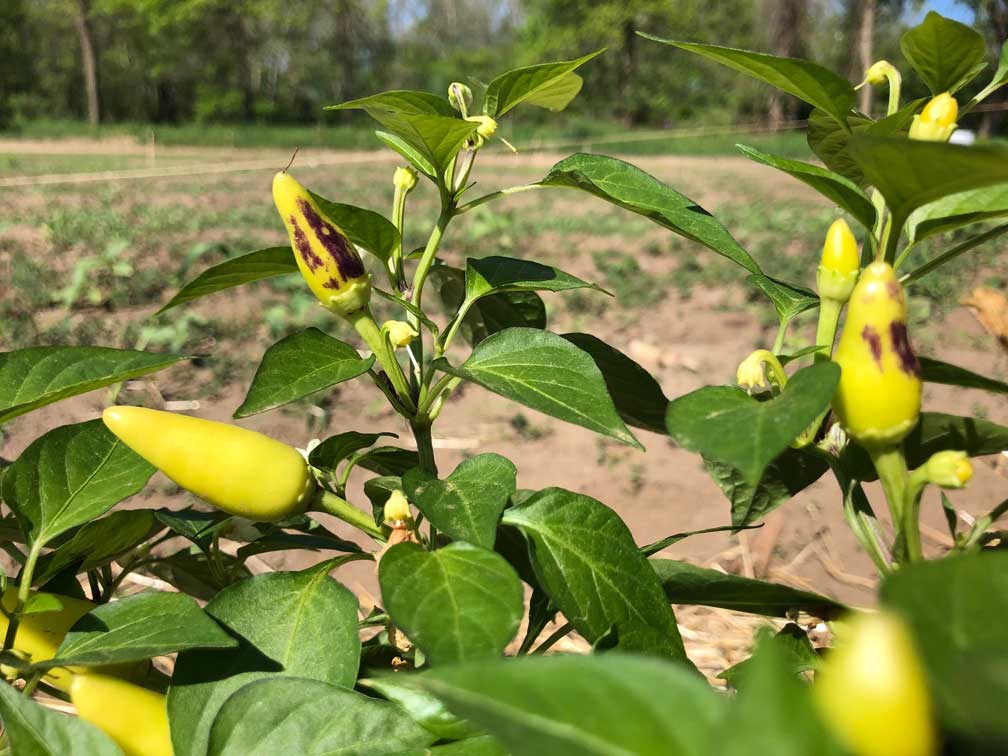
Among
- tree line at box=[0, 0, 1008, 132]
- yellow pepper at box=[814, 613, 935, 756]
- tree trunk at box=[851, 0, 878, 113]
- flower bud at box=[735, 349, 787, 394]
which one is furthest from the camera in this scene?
tree line at box=[0, 0, 1008, 132]

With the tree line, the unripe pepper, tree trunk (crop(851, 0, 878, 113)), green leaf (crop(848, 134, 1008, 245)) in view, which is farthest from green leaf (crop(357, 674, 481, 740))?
the tree line

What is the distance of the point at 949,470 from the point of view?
0.33 m

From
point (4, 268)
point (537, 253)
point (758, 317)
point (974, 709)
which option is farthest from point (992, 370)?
point (4, 268)

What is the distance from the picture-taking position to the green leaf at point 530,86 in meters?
0.52

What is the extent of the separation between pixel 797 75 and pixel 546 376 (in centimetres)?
20

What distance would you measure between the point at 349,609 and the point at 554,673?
28cm

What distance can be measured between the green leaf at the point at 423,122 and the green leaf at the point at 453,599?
220 millimetres

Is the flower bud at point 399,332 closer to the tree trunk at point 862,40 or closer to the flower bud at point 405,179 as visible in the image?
the flower bud at point 405,179

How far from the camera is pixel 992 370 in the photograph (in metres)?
2.55

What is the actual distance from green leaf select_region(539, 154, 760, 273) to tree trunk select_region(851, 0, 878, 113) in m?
9.15

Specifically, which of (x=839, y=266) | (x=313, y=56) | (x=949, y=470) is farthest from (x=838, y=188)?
(x=313, y=56)

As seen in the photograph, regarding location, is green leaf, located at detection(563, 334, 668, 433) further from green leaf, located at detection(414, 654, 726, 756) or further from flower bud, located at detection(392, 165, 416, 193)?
green leaf, located at detection(414, 654, 726, 756)

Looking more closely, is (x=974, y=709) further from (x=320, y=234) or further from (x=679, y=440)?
(x=320, y=234)

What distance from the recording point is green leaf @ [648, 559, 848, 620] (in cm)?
Result: 44
